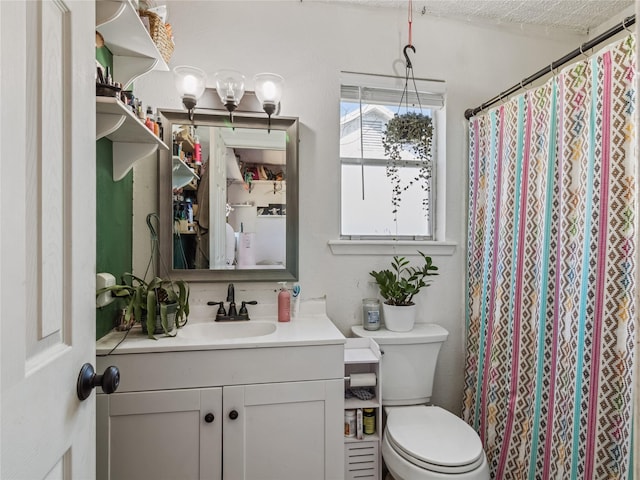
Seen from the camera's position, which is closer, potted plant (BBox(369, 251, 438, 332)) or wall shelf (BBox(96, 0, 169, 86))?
wall shelf (BBox(96, 0, 169, 86))

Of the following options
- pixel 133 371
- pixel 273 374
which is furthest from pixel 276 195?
pixel 133 371

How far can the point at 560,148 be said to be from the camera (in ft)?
4.69

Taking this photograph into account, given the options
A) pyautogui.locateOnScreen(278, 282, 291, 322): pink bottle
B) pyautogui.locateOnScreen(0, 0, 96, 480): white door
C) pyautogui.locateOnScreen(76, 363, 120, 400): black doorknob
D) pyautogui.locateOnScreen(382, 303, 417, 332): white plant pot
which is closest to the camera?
pyautogui.locateOnScreen(0, 0, 96, 480): white door

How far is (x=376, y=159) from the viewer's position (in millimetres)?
2094

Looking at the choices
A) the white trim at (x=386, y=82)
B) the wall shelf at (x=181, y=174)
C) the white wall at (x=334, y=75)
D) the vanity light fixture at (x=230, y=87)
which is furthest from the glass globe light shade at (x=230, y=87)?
the white trim at (x=386, y=82)

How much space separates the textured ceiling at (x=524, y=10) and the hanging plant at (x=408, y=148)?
601 mm

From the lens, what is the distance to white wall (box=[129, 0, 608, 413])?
6.03 ft

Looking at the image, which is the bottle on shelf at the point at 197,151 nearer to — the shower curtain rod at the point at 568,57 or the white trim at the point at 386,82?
the white trim at the point at 386,82

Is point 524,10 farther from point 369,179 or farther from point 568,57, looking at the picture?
point 369,179

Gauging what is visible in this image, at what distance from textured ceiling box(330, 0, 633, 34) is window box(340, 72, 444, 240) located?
1.24ft

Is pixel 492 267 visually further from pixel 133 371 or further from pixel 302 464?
pixel 133 371

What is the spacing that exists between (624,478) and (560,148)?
114 centimetres

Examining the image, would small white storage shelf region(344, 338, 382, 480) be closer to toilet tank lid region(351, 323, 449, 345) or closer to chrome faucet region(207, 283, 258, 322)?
toilet tank lid region(351, 323, 449, 345)

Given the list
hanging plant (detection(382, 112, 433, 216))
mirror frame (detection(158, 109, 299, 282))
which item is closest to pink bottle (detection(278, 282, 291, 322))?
mirror frame (detection(158, 109, 299, 282))
